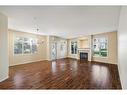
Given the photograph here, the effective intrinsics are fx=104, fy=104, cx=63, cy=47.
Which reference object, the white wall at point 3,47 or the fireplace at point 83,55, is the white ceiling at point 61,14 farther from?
the fireplace at point 83,55

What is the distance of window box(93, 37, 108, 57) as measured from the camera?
8672mm

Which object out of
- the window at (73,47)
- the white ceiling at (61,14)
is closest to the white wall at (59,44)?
the window at (73,47)

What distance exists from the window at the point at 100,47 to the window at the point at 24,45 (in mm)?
5510

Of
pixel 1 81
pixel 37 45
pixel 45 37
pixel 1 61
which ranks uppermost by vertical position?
pixel 45 37

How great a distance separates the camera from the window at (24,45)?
762 centimetres

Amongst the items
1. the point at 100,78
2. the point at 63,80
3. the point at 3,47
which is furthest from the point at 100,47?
the point at 3,47

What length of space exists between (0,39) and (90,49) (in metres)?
7.72

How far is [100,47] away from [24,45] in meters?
6.42

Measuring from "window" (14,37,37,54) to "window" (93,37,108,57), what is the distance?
5510 mm

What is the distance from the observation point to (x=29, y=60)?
8727 millimetres
